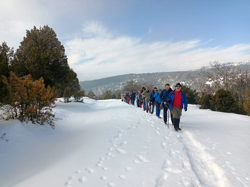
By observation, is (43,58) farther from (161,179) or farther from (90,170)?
(161,179)

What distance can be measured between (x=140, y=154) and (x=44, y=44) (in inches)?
542

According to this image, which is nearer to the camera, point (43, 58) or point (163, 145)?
point (163, 145)

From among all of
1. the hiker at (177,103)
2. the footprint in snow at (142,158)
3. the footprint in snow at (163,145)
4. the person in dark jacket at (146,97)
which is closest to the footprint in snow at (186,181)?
the footprint in snow at (142,158)

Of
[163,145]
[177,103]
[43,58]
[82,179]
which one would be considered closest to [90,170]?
[82,179]

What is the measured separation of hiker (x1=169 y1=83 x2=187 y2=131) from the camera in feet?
19.9

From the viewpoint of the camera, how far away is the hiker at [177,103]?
6.05 meters

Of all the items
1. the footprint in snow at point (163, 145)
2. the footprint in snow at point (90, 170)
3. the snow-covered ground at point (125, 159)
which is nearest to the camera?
the snow-covered ground at point (125, 159)

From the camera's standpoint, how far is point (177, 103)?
6.14 metres

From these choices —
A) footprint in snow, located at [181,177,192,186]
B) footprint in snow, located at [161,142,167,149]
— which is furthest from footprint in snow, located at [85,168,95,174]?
footprint in snow, located at [161,142,167,149]

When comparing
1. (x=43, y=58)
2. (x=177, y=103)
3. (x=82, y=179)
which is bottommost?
(x=82, y=179)

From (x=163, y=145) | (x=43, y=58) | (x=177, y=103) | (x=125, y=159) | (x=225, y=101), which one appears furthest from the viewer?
(x=225, y=101)

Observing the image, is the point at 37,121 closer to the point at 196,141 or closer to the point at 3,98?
the point at 3,98

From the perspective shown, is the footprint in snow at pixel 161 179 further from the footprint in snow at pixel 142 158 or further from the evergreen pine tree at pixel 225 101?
the evergreen pine tree at pixel 225 101

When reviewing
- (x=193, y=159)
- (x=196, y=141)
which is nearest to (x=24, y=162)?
(x=193, y=159)
